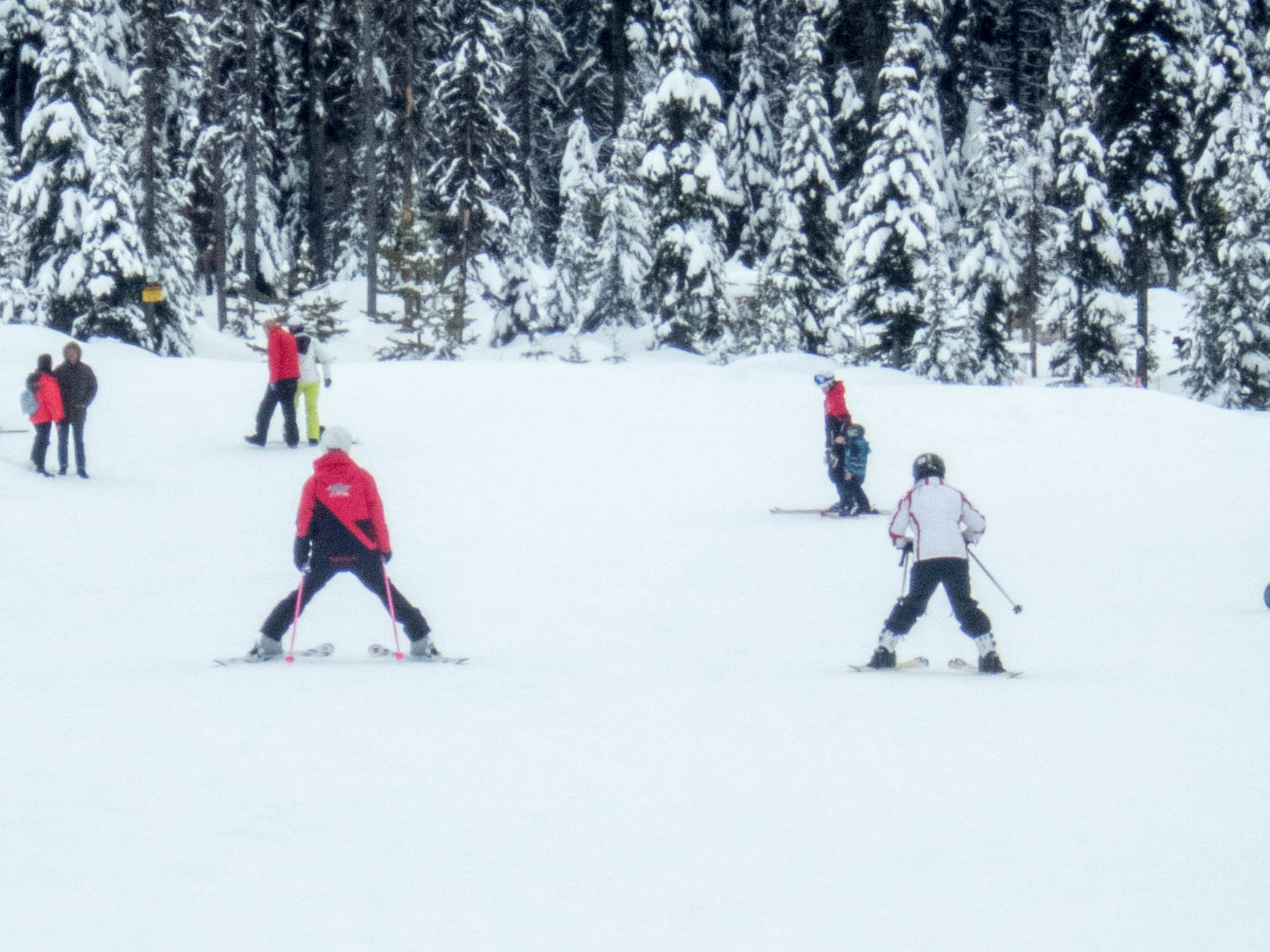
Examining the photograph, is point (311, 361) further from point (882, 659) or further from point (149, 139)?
point (149, 139)

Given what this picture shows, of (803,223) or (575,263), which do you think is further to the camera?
(575,263)

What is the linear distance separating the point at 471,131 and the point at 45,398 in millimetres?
27305

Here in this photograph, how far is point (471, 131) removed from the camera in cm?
4384

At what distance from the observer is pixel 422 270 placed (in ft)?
131

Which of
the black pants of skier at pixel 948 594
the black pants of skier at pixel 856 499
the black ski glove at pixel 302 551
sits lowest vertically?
the black pants of skier at pixel 948 594

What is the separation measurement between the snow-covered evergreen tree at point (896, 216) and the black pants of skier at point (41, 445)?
72.5 feet

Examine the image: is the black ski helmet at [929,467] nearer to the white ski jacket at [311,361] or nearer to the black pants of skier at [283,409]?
the white ski jacket at [311,361]

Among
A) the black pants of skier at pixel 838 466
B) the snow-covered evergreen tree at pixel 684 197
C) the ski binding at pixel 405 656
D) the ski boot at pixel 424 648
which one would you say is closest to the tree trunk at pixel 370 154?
the snow-covered evergreen tree at pixel 684 197

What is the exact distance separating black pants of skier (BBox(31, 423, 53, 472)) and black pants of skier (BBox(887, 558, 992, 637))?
1264 centimetres

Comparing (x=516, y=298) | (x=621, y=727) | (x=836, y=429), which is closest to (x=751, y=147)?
(x=516, y=298)

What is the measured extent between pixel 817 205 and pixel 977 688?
37.8 metres

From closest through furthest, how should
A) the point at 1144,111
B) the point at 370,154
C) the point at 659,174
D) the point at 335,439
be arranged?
the point at 335,439
the point at 1144,111
the point at 659,174
the point at 370,154

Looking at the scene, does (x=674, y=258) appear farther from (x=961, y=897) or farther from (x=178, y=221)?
(x=961, y=897)

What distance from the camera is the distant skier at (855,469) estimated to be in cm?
1733
